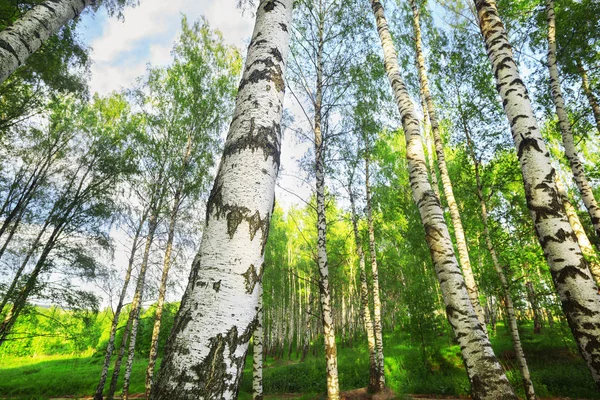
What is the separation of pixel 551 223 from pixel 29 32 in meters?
6.14

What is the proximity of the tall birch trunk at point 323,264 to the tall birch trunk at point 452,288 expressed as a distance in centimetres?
343

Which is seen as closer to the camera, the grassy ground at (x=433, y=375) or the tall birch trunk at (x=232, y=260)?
the tall birch trunk at (x=232, y=260)

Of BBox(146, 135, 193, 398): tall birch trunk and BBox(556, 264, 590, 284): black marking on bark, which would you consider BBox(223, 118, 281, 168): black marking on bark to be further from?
BBox(146, 135, 193, 398): tall birch trunk

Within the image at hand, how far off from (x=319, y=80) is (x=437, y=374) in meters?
12.5

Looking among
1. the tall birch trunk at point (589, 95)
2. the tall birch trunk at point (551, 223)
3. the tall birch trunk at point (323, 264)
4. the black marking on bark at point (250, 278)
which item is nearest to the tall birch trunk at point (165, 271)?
the tall birch trunk at point (323, 264)

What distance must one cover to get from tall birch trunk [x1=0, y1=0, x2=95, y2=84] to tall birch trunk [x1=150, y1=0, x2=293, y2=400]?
3402mm

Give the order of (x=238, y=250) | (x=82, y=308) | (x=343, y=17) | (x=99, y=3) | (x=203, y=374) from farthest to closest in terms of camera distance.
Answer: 1. (x=82, y=308)
2. (x=343, y=17)
3. (x=99, y=3)
4. (x=238, y=250)
5. (x=203, y=374)

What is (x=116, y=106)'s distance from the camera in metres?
13.5

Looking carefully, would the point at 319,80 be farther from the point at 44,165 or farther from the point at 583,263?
the point at 44,165

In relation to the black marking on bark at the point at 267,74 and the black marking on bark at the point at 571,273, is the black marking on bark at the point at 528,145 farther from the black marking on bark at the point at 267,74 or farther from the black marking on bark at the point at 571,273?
the black marking on bark at the point at 267,74

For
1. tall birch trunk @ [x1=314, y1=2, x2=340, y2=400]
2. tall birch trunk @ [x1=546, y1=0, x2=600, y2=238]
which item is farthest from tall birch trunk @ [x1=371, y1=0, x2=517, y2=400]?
tall birch trunk @ [x1=546, y1=0, x2=600, y2=238]

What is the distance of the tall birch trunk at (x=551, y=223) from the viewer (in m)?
2.20

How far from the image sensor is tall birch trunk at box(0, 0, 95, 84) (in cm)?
310

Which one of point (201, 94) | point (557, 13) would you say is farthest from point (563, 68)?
point (201, 94)
